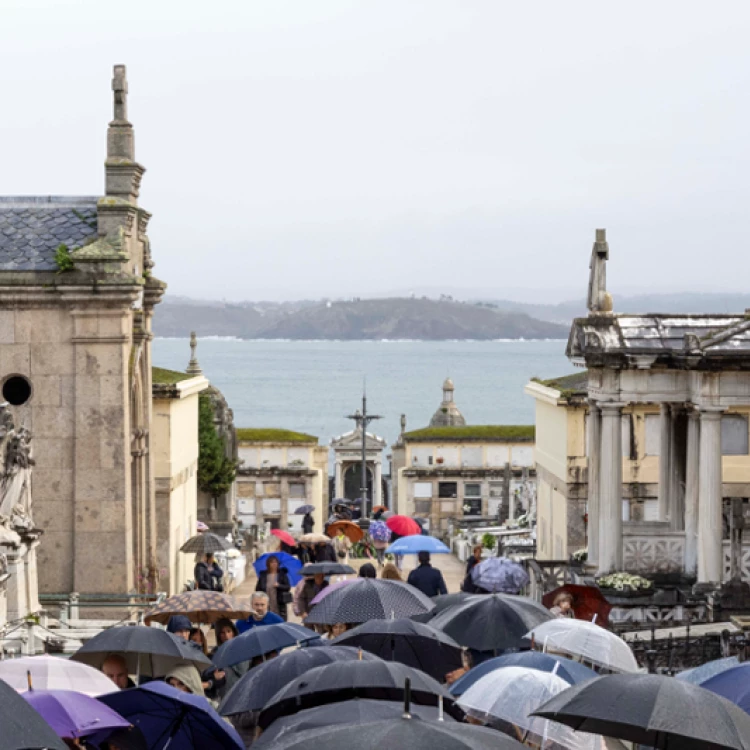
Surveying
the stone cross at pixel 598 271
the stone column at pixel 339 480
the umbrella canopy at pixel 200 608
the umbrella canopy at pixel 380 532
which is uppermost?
the stone cross at pixel 598 271

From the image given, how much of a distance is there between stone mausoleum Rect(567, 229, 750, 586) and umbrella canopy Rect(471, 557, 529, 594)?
4.58 m

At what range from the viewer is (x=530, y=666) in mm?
12633

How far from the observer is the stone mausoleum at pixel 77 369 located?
24750mm

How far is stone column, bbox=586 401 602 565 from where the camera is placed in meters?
25.6

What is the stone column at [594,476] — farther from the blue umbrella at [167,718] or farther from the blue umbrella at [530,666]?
the blue umbrella at [167,718]

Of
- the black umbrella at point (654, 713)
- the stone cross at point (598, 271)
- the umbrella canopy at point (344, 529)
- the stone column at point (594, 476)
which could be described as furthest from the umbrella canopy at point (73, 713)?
the umbrella canopy at point (344, 529)

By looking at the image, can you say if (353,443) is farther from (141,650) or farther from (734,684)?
(734,684)

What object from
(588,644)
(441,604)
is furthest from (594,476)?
(588,644)

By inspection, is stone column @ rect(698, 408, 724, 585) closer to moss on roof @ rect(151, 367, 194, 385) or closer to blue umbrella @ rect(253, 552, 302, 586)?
blue umbrella @ rect(253, 552, 302, 586)

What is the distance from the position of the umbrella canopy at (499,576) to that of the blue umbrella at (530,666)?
701 cm

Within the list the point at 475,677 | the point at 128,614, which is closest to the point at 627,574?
the point at 128,614

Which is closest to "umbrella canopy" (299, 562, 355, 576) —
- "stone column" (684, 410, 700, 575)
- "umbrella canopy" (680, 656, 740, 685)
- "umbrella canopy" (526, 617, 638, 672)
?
"stone column" (684, 410, 700, 575)

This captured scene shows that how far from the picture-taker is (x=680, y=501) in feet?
88.4

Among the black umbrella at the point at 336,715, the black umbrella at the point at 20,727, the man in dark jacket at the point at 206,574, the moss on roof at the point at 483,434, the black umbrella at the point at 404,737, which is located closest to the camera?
the black umbrella at the point at 404,737
